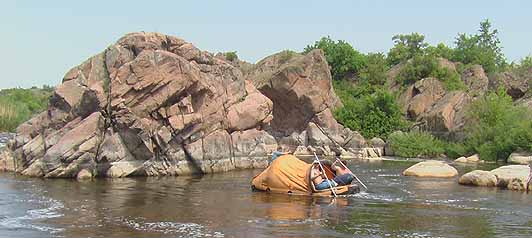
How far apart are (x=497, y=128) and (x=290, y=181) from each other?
30.5m

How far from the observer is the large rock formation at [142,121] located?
35.2 meters

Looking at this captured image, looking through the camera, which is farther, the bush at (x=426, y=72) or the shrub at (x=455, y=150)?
the bush at (x=426, y=72)

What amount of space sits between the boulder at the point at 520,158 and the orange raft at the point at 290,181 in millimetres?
23494

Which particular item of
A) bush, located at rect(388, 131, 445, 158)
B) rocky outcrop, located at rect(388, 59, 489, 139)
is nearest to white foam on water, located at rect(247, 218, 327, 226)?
bush, located at rect(388, 131, 445, 158)

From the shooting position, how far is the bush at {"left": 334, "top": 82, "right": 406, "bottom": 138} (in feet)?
217

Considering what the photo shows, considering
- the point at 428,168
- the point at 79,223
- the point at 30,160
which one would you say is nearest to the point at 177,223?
the point at 79,223

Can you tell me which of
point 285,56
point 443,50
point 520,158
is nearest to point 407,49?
point 443,50

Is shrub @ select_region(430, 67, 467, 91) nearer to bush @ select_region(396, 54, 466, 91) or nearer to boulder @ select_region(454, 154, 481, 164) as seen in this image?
bush @ select_region(396, 54, 466, 91)

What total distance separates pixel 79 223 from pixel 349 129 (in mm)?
46288

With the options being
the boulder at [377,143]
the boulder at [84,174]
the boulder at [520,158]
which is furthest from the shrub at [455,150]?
the boulder at [84,174]

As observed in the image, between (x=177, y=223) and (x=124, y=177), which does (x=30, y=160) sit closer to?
(x=124, y=177)

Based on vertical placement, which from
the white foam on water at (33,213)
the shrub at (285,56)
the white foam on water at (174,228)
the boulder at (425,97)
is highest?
the shrub at (285,56)

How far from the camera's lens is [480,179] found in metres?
33.2

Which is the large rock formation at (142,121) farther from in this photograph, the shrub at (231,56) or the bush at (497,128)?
the shrub at (231,56)
